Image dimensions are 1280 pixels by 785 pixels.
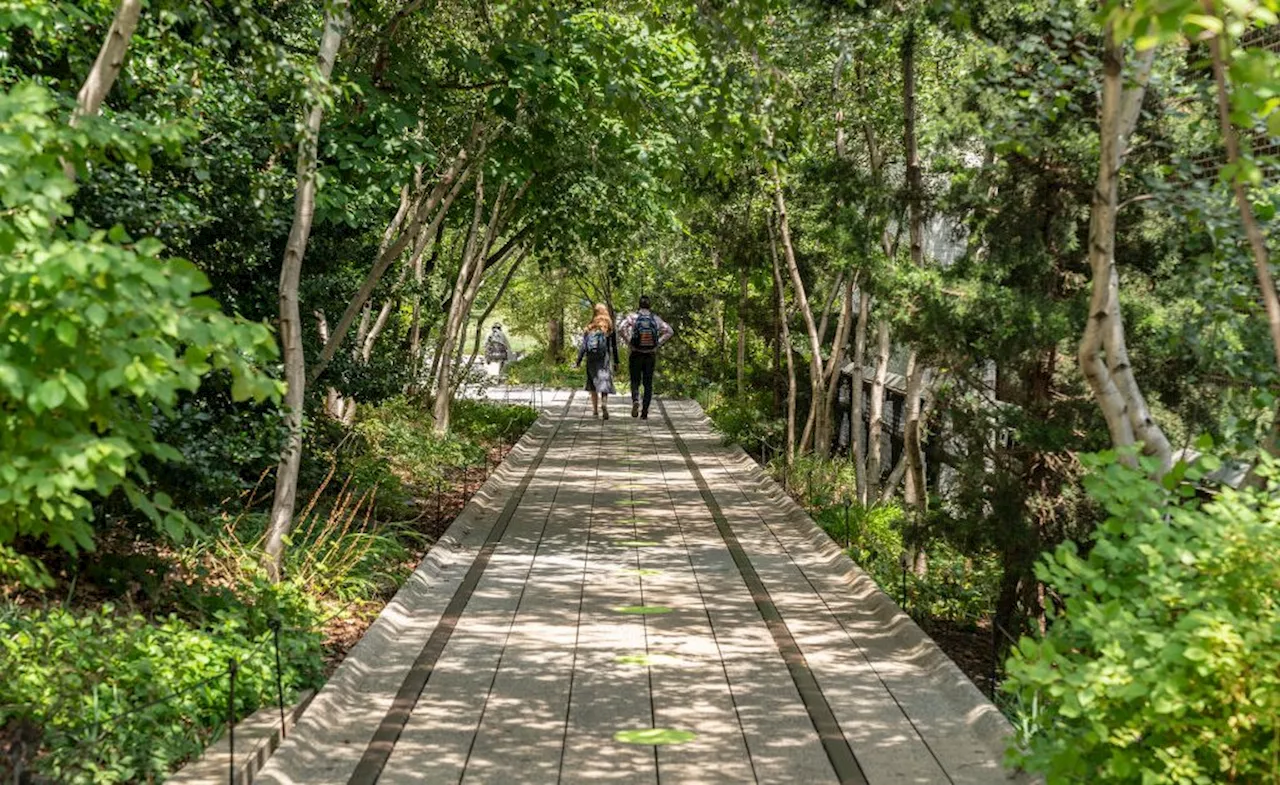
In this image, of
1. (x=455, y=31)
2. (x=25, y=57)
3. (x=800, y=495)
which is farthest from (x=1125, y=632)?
(x=800, y=495)

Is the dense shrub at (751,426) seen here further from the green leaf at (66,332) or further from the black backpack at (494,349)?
the black backpack at (494,349)

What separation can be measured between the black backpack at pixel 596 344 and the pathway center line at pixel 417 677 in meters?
11.5

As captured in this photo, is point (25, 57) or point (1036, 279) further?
point (1036, 279)

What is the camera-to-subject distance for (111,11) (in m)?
7.60

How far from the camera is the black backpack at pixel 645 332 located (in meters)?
24.5

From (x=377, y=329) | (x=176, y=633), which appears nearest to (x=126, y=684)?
(x=176, y=633)

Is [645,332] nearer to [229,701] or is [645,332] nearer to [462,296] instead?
[462,296]

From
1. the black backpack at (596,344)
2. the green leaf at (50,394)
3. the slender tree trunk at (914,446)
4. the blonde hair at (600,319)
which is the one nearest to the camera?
the green leaf at (50,394)

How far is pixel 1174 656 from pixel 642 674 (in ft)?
14.3

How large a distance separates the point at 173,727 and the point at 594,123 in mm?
5860

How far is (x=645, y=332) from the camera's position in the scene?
24.6 m

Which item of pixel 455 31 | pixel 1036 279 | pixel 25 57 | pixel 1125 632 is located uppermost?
pixel 455 31

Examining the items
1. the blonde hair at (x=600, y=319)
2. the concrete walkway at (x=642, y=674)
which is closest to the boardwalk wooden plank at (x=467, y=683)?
the concrete walkway at (x=642, y=674)

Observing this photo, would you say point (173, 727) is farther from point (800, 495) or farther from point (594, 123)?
point (800, 495)
